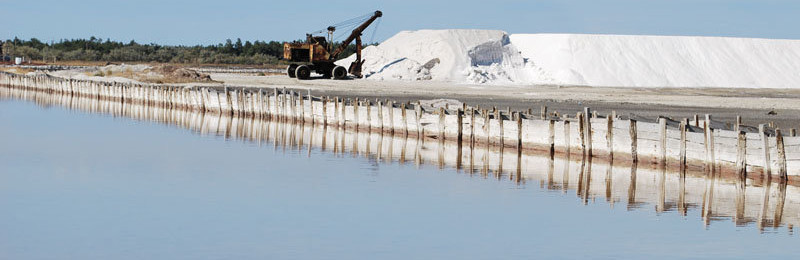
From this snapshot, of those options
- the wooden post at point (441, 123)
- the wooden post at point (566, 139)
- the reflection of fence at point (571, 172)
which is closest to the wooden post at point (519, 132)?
the reflection of fence at point (571, 172)

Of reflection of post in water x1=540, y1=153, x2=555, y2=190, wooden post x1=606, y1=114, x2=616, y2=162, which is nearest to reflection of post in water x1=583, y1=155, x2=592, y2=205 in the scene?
wooden post x1=606, y1=114, x2=616, y2=162

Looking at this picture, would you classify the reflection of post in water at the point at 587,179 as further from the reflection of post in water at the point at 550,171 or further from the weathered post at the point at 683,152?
the weathered post at the point at 683,152

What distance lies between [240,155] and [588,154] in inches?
335

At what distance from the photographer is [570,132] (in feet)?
88.6

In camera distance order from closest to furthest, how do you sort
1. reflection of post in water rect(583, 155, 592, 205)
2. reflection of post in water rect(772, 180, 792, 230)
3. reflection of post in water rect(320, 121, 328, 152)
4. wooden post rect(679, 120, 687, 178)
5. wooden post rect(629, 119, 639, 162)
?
reflection of post in water rect(772, 180, 792, 230)
reflection of post in water rect(583, 155, 592, 205)
wooden post rect(679, 120, 687, 178)
wooden post rect(629, 119, 639, 162)
reflection of post in water rect(320, 121, 328, 152)

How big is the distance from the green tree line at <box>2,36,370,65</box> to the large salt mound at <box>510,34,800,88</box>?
168 feet

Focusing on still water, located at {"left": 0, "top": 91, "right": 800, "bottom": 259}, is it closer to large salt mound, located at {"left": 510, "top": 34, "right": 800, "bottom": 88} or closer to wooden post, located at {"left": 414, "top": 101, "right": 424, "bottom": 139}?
wooden post, located at {"left": 414, "top": 101, "right": 424, "bottom": 139}

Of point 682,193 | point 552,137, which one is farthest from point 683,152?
point 552,137

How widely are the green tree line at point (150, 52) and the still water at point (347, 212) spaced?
4200 inches

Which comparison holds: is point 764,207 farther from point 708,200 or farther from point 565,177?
point 565,177

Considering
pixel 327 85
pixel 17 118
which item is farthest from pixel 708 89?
pixel 17 118

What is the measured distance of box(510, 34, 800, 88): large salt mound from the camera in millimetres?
74375

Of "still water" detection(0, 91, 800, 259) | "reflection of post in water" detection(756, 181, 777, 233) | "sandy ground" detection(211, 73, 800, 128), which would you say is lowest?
"still water" detection(0, 91, 800, 259)

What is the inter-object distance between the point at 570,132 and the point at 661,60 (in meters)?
55.6
